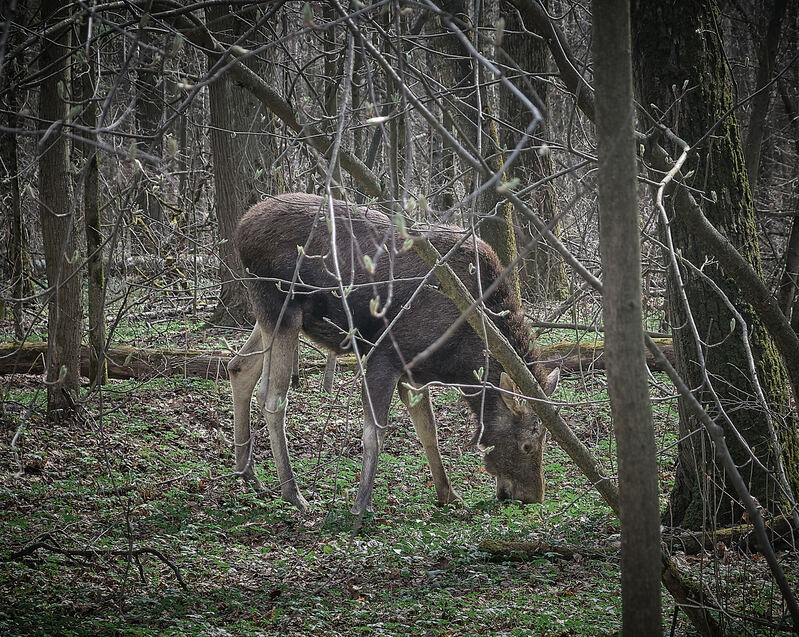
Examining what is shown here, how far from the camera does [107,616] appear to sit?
432cm

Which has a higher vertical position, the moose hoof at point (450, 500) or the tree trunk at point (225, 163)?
the tree trunk at point (225, 163)

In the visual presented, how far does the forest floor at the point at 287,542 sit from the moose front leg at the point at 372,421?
0.23 meters

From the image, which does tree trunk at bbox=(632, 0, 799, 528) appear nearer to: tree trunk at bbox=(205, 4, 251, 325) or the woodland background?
the woodland background

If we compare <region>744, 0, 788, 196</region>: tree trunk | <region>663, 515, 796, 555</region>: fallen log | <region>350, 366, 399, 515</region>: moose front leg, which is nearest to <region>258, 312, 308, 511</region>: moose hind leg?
<region>350, 366, 399, 515</region>: moose front leg

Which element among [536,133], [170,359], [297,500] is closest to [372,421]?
[297,500]

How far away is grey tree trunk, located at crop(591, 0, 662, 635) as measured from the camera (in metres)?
2.31

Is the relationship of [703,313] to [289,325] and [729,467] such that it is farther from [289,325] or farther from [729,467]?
[289,325]

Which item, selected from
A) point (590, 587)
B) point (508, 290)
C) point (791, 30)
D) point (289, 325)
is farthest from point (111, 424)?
point (791, 30)

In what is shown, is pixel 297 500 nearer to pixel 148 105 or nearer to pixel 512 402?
pixel 512 402

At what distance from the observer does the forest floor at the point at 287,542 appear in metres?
4.42

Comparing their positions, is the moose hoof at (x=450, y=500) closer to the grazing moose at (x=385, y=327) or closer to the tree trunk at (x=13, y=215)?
the grazing moose at (x=385, y=327)

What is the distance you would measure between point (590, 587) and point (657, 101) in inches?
135

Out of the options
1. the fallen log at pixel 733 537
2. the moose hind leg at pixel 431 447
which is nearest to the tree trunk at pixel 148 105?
the moose hind leg at pixel 431 447

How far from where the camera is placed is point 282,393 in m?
7.76
